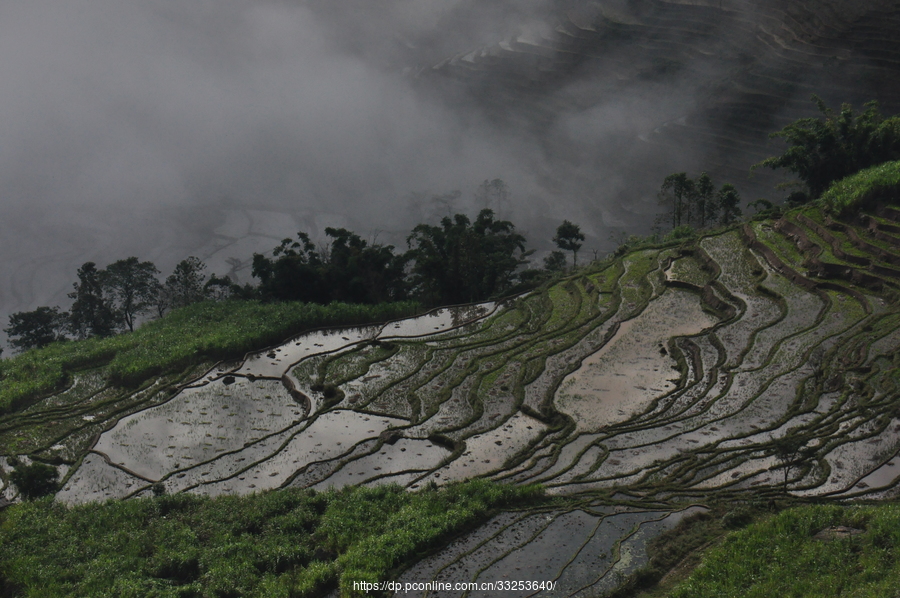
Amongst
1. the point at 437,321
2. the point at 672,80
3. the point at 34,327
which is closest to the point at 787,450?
the point at 437,321

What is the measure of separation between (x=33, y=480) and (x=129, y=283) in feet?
58.9

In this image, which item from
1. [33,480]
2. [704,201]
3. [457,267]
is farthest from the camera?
[704,201]

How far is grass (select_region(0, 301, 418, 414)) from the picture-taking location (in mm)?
19750

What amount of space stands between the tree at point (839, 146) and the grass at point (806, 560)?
66.9 ft

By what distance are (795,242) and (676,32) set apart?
129 feet

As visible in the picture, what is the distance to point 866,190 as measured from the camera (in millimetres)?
22312

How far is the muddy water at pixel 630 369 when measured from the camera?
16.2m

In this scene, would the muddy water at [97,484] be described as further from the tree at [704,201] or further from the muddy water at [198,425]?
the tree at [704,201]

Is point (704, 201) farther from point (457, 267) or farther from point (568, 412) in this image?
point (568, 412)

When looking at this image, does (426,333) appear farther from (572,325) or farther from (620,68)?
(620,68)

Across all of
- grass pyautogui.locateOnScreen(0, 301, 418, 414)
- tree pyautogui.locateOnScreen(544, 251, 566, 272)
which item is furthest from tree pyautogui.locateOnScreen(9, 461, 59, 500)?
tree pyautogui.locateOnScreen(544, 251, 566, 272)

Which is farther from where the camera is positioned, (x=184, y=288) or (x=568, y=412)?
(x=184, y=288)

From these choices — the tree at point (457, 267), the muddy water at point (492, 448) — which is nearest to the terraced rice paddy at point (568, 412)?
the muddy water at point (492, 448)

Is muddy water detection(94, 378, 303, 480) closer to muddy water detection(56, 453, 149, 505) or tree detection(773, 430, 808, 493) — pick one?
muddy water detection(56, 453, 149, 505)
